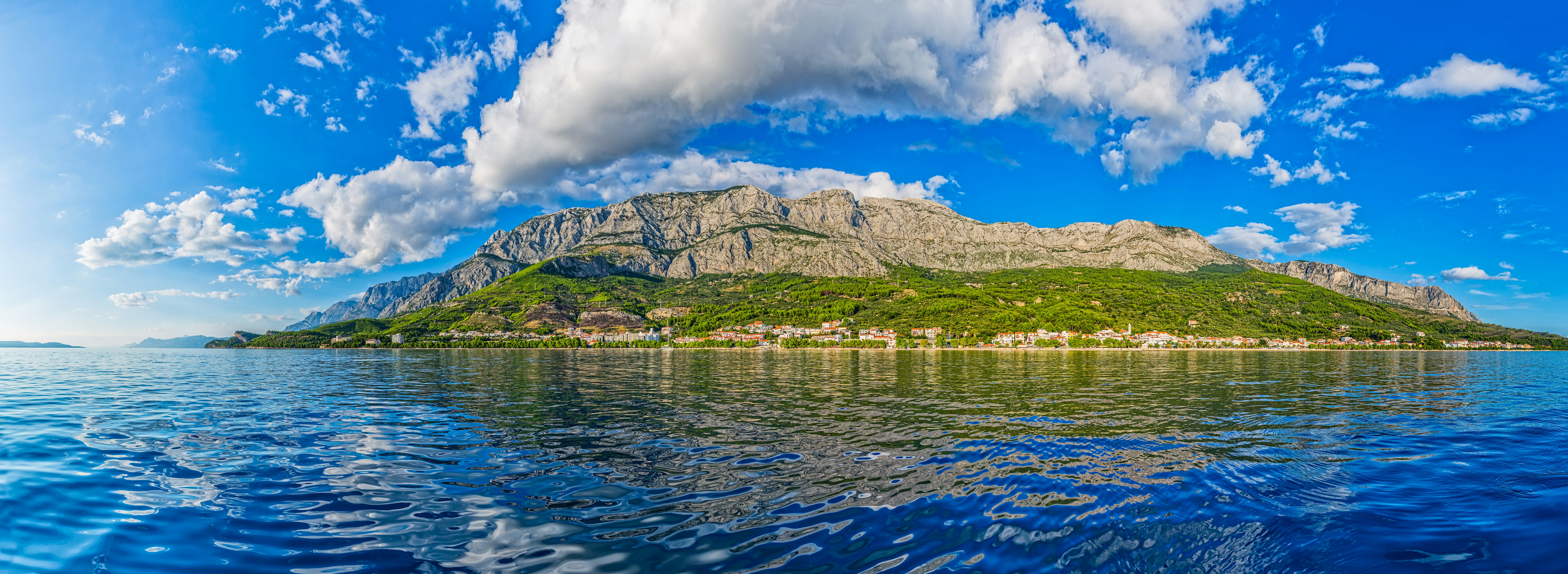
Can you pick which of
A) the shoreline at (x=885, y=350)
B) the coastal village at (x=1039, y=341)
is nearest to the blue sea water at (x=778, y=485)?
the shoreline at (x=885, y=350)

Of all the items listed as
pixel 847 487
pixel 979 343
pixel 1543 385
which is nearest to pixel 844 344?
pixel 979 343

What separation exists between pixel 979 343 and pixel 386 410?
16616cm

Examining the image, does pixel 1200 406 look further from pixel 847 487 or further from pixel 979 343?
pixel 979 343

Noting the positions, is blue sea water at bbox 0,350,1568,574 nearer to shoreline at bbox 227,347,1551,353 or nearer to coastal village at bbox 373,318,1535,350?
shoreline at bbox 227,347,1551,353

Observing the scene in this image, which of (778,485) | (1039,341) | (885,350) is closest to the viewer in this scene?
(778,485)

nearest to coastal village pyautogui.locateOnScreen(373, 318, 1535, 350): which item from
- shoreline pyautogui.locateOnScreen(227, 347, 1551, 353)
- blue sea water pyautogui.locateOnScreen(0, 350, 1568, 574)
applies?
shoreline pyautogui.locateOnScreen(227, 347, 1551, 353)

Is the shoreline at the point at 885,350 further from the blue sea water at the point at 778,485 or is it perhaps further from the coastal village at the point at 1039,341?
the blue sea water at the point at 778,485

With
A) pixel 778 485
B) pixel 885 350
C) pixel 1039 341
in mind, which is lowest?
pixel 885 350

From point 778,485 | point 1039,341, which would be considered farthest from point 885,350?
point 778,485

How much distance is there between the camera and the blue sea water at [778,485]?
320 inches

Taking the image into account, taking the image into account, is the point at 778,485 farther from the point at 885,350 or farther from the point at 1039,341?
the point at 1039,341

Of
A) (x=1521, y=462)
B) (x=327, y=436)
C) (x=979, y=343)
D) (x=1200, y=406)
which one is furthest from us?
(x=979, y=343)

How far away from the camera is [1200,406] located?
2761 centimetres

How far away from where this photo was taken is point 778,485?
39.4 ft
